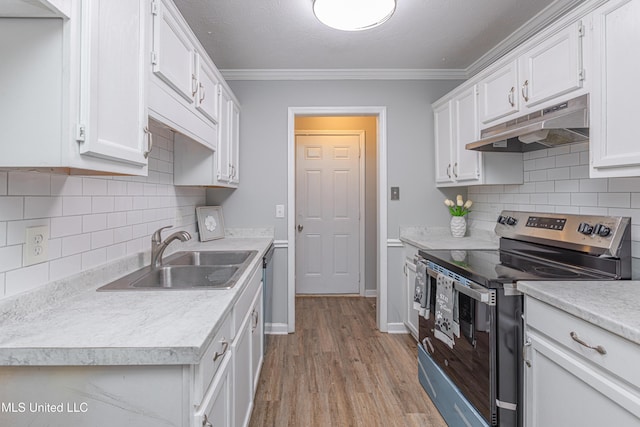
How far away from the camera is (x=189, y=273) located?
1.81 m

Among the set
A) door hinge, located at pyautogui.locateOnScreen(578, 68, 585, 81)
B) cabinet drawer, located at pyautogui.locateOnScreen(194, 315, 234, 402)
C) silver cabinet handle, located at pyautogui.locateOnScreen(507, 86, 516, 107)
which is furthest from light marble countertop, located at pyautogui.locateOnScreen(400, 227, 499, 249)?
cabinet drawer, located at pyautogui.locateOnScreen(194, 315, 234, 402)

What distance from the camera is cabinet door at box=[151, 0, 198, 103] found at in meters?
1.26

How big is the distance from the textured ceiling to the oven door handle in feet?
5.41

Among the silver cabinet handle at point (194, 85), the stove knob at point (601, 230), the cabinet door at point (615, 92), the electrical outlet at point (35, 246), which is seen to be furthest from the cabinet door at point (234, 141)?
the stove knob at point (601, 230)

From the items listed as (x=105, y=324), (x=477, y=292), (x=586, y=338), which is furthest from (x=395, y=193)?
(x=105, y=324)

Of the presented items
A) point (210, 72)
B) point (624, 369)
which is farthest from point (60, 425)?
point (210, 72)

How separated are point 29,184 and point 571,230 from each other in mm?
2386

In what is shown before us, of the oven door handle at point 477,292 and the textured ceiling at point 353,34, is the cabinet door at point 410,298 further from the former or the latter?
the textured ceiling at point 353,34

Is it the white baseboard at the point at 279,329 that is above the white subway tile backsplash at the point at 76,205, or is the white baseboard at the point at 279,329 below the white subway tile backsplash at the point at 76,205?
below

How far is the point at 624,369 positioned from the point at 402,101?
2550mm

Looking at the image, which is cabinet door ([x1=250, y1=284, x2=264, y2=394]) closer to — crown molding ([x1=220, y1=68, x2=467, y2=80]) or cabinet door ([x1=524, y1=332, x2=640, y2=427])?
cabinet door ([x1=524, y1=332, x2=640, y2=427])

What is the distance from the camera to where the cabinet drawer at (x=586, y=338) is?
0.91m

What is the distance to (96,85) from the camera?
874mm

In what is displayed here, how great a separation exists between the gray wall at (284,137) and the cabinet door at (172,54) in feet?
4.16
